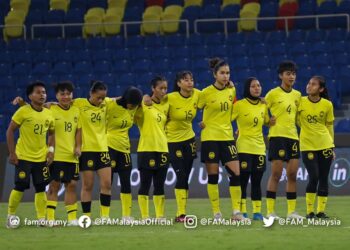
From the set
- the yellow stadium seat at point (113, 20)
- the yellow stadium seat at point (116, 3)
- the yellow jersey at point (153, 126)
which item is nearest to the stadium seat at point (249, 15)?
the yellow stadium seat at point (113, 20)

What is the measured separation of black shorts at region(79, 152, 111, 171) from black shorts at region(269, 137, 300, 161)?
103 inches

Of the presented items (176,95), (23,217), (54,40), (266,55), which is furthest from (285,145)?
(54,40)

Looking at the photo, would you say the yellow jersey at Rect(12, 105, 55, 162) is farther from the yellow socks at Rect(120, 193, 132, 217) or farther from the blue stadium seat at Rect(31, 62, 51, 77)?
the blue stadium seat at Rect(31, 62, 51, 77)

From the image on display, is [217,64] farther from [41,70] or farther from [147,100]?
[41,70]

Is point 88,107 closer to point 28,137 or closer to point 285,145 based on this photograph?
point 28,137

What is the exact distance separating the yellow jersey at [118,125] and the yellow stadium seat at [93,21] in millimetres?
15576

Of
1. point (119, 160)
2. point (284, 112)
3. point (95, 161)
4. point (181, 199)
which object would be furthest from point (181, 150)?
point (284, 112)

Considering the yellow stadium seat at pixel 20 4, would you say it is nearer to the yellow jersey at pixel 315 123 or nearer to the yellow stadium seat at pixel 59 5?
the yellow stadium seat at pixel 59 5

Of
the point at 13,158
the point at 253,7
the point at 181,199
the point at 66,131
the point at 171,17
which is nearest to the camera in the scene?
the point at 13,158

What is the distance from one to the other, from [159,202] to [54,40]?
52.1 feet

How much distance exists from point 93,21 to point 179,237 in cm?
1934

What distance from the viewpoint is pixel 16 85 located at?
2962cm

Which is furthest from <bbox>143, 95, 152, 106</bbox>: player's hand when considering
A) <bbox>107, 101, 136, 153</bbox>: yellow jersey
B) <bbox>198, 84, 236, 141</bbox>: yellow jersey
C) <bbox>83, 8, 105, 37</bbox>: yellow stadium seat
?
<bbox>83, 8, 105, 37</bbox>: yellow stadium seat

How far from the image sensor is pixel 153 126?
53.1 feet
